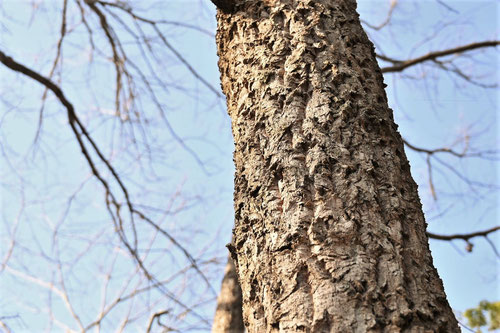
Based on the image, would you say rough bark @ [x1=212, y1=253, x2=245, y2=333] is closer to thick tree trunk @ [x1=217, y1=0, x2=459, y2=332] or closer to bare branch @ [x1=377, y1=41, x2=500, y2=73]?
thick tree trunk @ [x1=217, y1=0, x2=459, y2=332]

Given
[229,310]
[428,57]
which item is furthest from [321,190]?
[428,57]

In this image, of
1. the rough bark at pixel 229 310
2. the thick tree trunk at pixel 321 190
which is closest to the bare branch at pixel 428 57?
the rough bark at pixel 229 310

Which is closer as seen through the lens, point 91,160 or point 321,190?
point 321,190

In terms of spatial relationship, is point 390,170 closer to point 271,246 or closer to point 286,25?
point 271,246

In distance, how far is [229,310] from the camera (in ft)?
12.2

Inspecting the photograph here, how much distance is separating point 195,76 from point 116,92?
2.26 feet

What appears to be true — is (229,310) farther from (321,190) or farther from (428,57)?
(428,57)

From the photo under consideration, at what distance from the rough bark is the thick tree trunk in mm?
2396

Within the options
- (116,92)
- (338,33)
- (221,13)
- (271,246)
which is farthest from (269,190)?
(116,92)

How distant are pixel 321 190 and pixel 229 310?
273 centimetres

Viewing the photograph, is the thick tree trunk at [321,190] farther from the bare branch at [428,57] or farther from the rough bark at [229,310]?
the bare branch at [428,57]

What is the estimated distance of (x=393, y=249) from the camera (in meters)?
1.09

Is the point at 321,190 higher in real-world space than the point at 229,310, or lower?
lower

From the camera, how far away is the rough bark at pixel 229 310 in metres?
3.64
